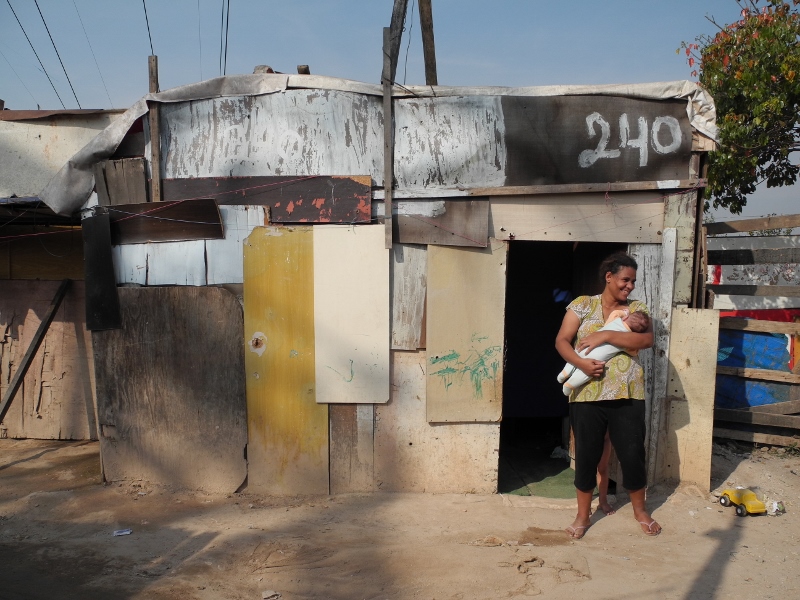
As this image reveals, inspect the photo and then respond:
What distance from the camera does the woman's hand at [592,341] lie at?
423cm

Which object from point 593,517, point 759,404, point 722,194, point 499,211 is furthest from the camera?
point 722,194

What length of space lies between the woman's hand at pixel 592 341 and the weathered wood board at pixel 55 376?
5.48m

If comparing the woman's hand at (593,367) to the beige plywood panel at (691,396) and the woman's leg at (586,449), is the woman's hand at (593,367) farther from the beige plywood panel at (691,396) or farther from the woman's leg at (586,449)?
the beige plywood panel at (691,396)

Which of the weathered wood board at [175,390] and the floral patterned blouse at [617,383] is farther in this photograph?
the weathered wood board at [175,390]

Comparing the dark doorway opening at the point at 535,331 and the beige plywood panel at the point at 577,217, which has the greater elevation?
the beige plywood panel at the point at 577,217

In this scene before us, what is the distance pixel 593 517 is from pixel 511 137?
9.71 ft

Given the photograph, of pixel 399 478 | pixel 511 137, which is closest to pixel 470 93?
pixel 511 137

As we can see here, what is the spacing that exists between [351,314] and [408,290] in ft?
1.62

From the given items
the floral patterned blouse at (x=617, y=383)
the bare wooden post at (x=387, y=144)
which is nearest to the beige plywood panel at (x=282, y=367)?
the bare wooden post at (x=387, y=144)

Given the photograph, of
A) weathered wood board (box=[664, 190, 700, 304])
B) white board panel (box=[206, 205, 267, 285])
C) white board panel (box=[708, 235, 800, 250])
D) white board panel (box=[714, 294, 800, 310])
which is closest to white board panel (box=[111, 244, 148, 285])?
white board panel (box=[206, 205, 267, 285])

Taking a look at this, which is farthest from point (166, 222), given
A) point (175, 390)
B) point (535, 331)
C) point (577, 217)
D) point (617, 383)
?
point (535, 331)

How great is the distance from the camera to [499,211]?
5.07m

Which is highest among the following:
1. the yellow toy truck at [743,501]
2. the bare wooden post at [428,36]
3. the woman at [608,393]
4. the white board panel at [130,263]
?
the bare wooden post at [428,36]

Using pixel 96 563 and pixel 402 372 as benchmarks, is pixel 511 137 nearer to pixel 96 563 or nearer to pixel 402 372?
pixel 402 372
